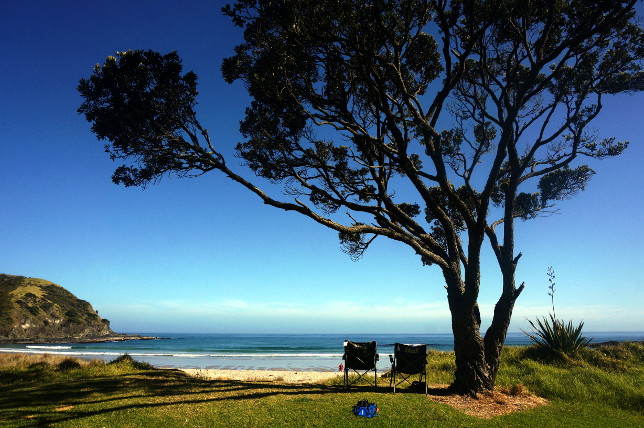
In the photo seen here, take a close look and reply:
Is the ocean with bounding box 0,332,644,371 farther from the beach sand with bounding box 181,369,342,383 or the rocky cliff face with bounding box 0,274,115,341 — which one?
the rocky cliff face with bounding box 0,274,115,341

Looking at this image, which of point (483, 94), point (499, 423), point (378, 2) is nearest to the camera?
point (499, 423)

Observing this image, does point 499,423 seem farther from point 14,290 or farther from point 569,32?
point 14,290

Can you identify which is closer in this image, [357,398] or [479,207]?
[357,398]

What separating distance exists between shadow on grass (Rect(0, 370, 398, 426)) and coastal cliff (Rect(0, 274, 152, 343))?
51.3 m

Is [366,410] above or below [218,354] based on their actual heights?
above

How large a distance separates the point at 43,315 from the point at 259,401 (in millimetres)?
61714

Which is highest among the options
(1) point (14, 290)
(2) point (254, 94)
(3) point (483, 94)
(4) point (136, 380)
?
(3) point (483, 94)

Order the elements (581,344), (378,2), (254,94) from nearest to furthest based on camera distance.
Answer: (378,2)
(254,94)
(581,344)

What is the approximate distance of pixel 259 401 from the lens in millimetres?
6688

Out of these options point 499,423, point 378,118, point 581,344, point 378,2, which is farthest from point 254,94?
point 581,344

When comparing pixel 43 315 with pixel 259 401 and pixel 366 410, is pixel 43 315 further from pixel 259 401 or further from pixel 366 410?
pixel 366 410

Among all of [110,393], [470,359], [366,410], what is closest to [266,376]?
[110,393]

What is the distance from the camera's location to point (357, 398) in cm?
702

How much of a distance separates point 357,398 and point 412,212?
5957 mm
